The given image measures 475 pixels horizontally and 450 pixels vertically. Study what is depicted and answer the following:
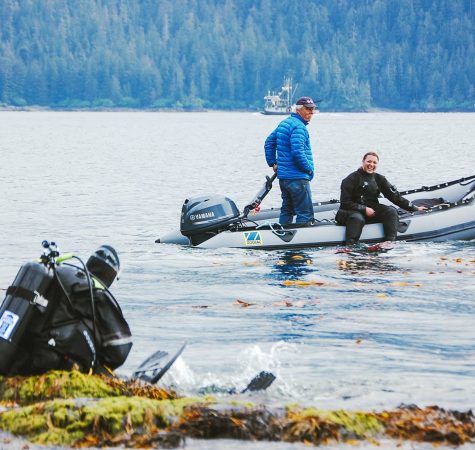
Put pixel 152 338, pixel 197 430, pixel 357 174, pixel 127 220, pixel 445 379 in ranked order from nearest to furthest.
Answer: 1. pixel 197 430
2. pixel 445 379
3. pixel 152 338
4. pixel 357 174
5. pixel 127 220

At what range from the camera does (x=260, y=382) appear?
305 inches

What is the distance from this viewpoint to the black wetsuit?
49.7ft

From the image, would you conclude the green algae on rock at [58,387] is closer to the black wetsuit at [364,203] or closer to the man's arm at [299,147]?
the man's arm at [299,147]

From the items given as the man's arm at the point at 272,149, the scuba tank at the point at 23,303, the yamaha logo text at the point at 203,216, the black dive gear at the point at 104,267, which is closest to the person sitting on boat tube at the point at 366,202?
the man's arm at the point at 272,149

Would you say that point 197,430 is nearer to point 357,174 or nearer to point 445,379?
point 445,379

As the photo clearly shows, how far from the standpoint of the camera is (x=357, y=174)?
15.2 metres

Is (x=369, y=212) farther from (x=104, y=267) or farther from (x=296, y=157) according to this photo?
(x=104, y=267)

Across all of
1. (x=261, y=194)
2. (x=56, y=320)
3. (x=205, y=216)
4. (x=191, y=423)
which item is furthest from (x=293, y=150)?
(x=191, y=423)

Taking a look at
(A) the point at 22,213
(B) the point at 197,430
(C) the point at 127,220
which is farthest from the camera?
(A) the point at 22,213

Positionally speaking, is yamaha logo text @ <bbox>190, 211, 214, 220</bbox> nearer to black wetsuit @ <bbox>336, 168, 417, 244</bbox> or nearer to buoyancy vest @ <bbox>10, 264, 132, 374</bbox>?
black wetsuit @ <bbox>336, 168, 417, 244</bbox>

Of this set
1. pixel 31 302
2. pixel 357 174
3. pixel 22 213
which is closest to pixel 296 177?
pixel 357 174

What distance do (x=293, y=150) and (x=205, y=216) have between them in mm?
1681

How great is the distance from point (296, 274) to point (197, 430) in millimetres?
7579

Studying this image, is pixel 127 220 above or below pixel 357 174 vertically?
below
